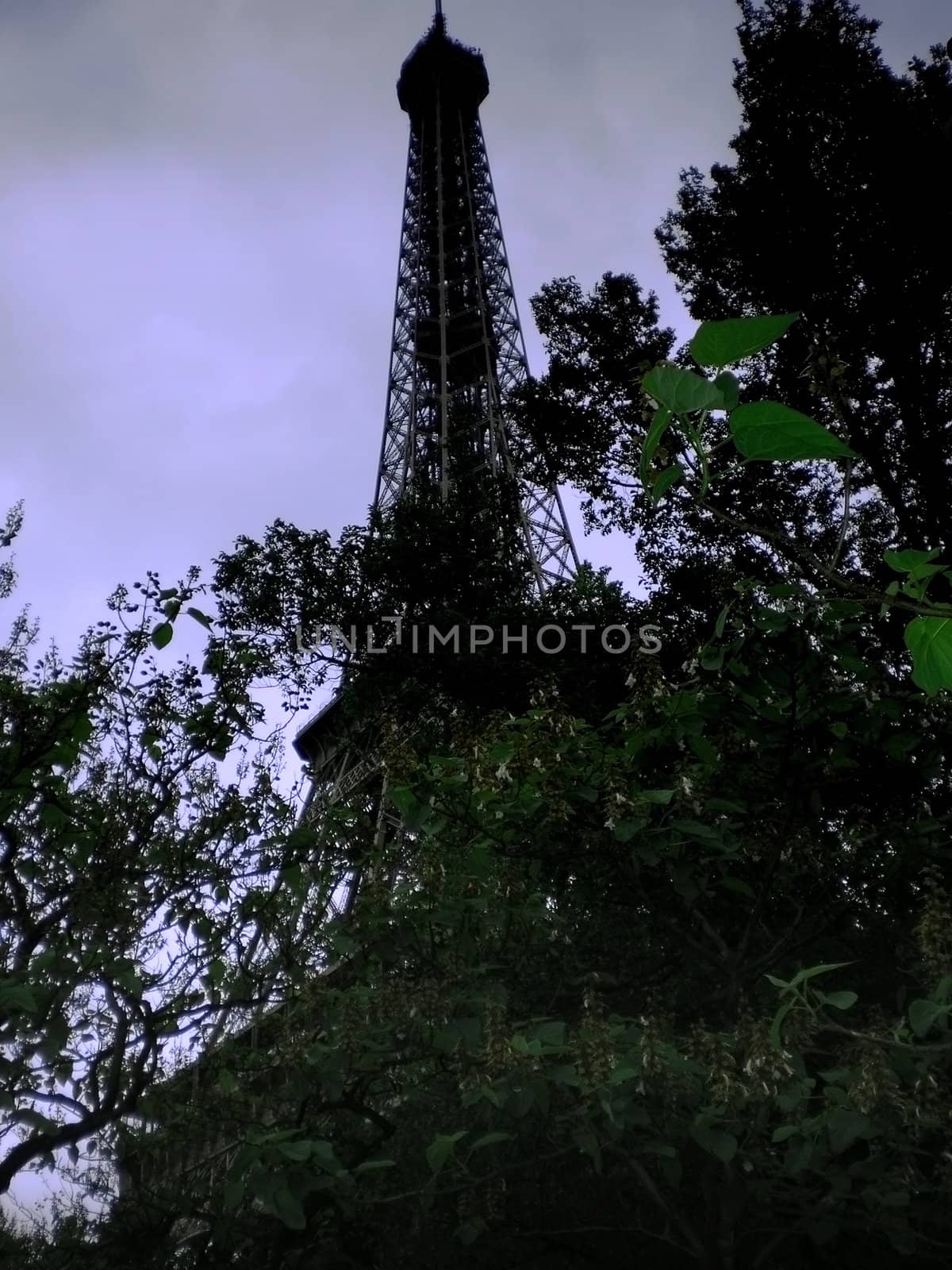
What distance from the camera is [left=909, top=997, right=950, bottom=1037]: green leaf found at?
2424 mm

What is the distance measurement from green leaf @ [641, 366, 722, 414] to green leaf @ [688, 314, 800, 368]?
4cm

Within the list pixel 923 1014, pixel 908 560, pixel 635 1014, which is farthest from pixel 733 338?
pixel 635 1014

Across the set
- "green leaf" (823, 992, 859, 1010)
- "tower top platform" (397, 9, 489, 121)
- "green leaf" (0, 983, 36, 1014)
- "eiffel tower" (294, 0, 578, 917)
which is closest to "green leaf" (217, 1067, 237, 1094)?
"green leaf" (0, 983, 36, 1014)

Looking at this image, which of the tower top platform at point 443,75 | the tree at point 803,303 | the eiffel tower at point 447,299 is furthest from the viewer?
the tower top platform at point 443,75

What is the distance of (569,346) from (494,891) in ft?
26.8

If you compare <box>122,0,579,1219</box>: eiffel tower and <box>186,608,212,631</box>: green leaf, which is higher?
<box>122,0,579,1219</box>: eiffel tower

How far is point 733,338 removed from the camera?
86cm

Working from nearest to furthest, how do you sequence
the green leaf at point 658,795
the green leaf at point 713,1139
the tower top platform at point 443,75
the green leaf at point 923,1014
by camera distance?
the green leaf at point 923,1014 < the green leaf at point 713,1139 < the green leaf at point 658,795 < the tower top platform at point 443,75

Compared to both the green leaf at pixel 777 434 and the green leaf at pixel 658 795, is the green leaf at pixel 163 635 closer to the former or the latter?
the green leaf at pixel 658 795

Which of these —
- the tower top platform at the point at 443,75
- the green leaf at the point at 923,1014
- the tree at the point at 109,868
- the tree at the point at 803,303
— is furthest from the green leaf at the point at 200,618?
the tower top platform at the point at 443,75

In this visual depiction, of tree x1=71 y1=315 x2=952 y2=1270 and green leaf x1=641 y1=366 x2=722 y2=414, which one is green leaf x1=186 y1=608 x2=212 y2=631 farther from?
green leaf x1=641 y1=366 x2=722 y2=414

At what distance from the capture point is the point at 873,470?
9008 millimetres

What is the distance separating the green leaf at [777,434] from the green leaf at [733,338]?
4 cm

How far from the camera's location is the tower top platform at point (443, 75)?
5297 centimetres
